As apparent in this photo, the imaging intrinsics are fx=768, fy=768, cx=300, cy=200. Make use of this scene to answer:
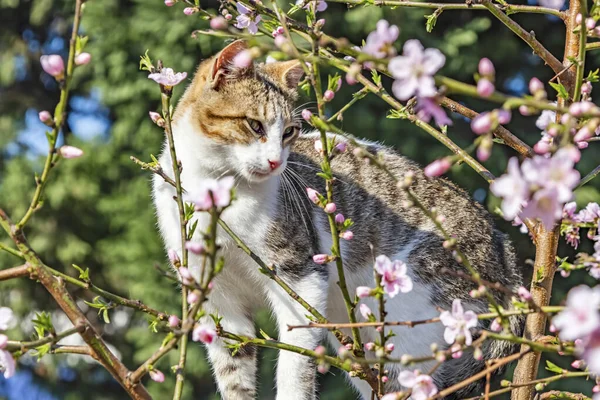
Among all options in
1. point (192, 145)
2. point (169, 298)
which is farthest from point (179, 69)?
point (192, 145)

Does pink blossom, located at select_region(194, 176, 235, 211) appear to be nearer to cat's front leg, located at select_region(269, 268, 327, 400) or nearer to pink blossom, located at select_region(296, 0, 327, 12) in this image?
pink blossom, located at select_region(296, 0, 327, 12)

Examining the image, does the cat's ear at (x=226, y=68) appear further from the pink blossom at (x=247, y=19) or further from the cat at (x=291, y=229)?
the pink blossom at (x=247, y=19)

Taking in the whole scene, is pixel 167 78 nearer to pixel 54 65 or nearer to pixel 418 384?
pixel 54 65

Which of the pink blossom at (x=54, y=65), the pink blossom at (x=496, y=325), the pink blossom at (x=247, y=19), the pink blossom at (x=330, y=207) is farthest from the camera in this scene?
the pink blossom at (x=247, y=19)

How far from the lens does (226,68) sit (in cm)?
203

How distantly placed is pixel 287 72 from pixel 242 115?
25 centimetres

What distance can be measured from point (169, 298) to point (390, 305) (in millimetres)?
3217

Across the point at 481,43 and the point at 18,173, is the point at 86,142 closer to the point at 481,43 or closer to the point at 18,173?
the point at 18,173

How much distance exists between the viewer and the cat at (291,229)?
6.57 feet

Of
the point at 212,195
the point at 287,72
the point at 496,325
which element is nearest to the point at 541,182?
the point at 212,195

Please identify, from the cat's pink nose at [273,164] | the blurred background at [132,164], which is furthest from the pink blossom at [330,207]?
the blurred background at [132,164]

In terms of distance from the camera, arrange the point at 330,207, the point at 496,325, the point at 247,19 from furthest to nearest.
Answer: the point at 247,19
the point at 330,207
the point at 496,325

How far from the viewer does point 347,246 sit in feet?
7.22

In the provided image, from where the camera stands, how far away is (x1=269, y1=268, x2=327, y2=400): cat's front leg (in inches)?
78.8
